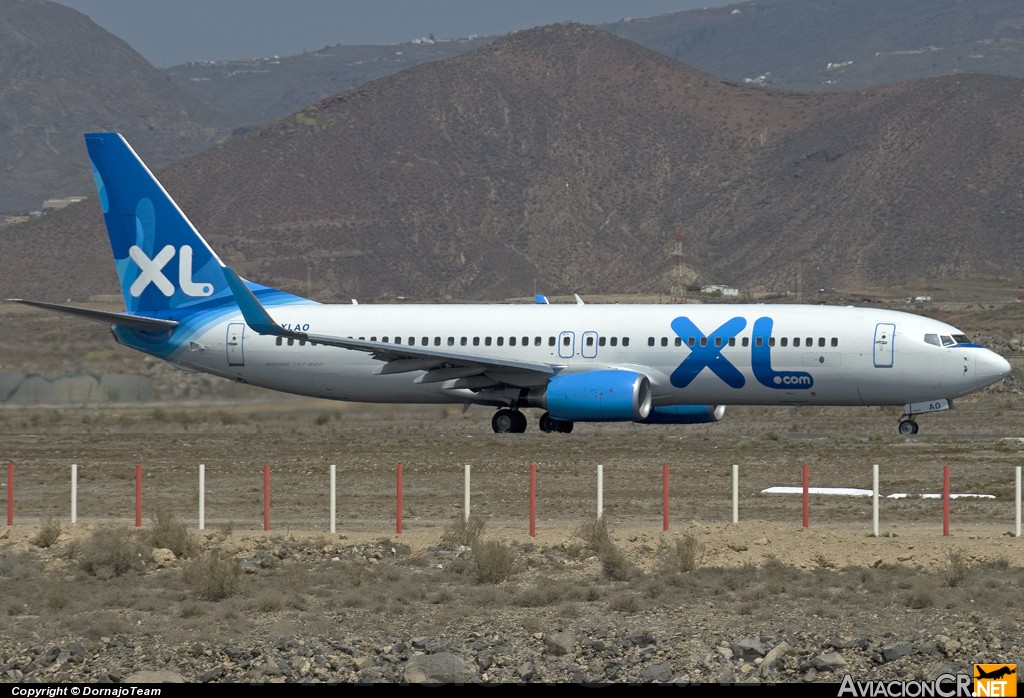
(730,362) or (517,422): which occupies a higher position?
(730,362)

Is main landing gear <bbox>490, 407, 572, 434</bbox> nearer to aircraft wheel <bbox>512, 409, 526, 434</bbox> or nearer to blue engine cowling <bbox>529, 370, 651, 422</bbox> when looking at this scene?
aircraft wheel <bbox>512, 409, 526, 434</bbox>

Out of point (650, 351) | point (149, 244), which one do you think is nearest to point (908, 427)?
point (650, 351)

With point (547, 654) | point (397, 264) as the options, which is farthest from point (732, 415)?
point (397, 264)

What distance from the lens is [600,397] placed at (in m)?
37.8

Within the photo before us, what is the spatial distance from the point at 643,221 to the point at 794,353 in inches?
4822

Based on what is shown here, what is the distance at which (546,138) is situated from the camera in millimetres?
171625

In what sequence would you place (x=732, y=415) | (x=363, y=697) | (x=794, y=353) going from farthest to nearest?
(x=732, y=415), (x=794, y=353), (x=363, y=697)

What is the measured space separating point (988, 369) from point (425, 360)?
1332cm

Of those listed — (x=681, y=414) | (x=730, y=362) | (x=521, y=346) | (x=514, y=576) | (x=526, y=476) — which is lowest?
(x=514, y=576)

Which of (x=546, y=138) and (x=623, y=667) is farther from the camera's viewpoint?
(x=546, y=138)

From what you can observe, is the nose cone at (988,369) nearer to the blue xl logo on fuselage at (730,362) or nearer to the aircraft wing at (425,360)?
the blue xl logo on fuselage at (730,362)

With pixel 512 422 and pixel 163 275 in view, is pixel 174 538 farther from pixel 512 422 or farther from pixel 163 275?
pixel 163 275

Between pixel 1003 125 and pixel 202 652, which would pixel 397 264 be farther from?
pixel 202 652

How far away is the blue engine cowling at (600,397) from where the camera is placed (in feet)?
124
